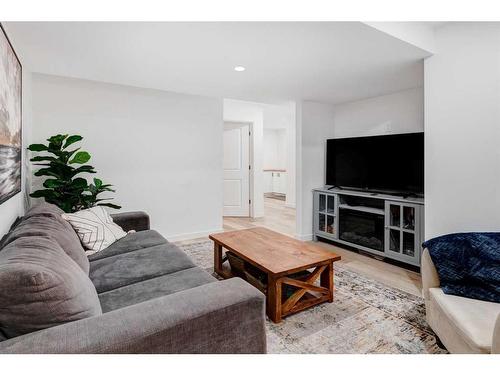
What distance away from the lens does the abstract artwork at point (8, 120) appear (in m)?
1.62

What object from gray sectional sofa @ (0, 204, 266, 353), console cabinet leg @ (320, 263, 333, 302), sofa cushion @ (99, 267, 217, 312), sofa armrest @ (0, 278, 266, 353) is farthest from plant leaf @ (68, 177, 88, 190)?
console cabinet leg @ (320, 263, 333, 302)

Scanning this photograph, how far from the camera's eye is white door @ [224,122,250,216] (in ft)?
19.5

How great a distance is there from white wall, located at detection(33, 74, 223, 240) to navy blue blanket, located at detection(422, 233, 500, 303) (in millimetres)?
3185

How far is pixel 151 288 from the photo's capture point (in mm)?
1596

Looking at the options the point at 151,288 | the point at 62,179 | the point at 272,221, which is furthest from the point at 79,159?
the point at 272,221

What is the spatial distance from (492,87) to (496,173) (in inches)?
24.1

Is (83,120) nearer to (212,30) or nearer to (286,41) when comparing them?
(212,30)

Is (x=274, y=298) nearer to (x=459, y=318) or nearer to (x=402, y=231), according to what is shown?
(x=459, y=318)

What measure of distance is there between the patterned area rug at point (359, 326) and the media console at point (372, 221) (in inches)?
29.6

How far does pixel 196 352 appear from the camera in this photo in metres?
1.06

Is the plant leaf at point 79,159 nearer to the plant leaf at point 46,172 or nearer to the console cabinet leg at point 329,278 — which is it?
the plant leaf at point 46,172

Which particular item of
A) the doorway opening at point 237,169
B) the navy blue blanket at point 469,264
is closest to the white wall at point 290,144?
the doorway opening at point 237,169

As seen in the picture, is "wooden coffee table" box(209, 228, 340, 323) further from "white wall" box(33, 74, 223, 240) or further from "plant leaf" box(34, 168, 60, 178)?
"plant leaf" box(34, 168, 60, 178)

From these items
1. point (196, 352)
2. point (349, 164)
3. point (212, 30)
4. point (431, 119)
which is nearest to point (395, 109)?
point (349, 164)
